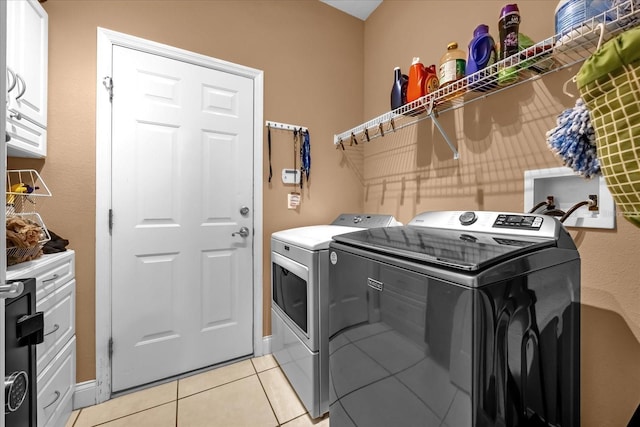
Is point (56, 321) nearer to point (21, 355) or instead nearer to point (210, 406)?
point (21, 355)

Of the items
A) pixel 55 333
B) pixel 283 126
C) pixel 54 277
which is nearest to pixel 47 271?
pixel 54 277

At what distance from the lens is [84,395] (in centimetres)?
152

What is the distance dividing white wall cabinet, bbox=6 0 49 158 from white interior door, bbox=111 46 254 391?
31 cm

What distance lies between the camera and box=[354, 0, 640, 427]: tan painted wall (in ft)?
3.17

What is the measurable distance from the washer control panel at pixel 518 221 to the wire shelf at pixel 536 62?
1.83ft

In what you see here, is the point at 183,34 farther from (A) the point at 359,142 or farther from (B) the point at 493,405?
(B) the point at 493,405

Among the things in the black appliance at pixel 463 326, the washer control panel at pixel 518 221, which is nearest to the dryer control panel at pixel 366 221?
the black appliance at pixel 463 326

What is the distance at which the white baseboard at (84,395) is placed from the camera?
150cm

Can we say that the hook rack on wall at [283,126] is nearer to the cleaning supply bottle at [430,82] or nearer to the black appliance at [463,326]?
the cleaning supply bottle at [430,82]

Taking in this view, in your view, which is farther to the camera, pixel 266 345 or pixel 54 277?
pixel 266 345

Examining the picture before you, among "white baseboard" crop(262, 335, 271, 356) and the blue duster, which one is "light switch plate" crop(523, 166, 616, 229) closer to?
the blue duster

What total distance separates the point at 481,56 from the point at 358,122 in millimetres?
1366

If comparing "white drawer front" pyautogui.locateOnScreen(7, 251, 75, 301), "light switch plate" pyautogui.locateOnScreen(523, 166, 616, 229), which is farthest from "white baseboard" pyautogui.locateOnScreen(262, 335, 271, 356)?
"light switch plate" pyautogui.locateOnScreen(523, 166, 616, 229)

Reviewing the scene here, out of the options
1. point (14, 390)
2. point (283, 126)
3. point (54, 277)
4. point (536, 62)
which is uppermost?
point (283, 126)
